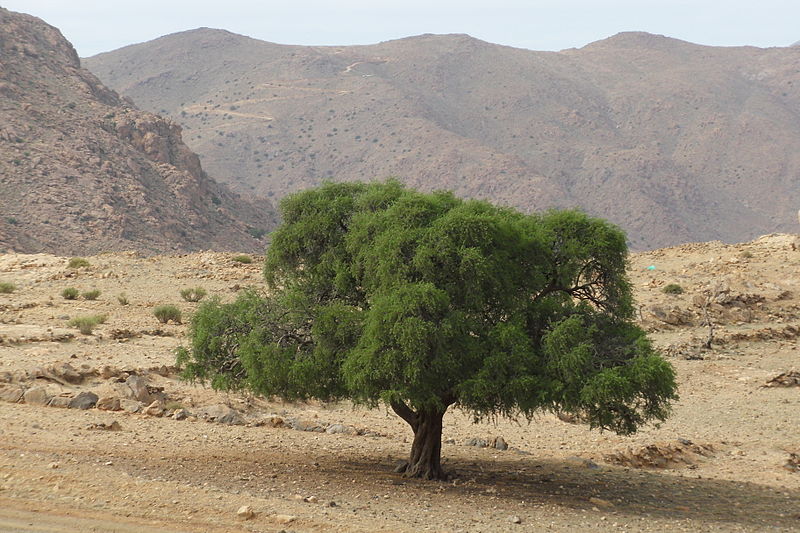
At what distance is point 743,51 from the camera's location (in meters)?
186

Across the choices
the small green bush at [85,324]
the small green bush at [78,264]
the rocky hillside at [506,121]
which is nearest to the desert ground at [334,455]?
the small green bush at [85,324]

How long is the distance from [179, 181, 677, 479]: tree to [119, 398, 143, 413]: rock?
3026mm

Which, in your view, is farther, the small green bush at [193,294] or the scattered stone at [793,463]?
the small green bush at [193,294]

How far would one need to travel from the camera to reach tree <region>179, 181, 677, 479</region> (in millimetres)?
13789

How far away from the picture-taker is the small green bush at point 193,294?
37.6m

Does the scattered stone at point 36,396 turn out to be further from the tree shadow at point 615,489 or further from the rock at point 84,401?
the tree shadow at point 615,489

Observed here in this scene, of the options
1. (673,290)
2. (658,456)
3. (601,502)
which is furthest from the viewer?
(673,290)

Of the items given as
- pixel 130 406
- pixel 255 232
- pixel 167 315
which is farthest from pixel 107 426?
pixel 255 232

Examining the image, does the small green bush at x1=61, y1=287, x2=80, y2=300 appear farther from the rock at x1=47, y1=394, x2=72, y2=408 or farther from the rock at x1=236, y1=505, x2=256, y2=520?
the rock at x1=236, y1=505, x2=256, y2=520

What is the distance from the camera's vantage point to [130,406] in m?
18.9

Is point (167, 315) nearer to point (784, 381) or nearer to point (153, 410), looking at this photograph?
point (153, 410)

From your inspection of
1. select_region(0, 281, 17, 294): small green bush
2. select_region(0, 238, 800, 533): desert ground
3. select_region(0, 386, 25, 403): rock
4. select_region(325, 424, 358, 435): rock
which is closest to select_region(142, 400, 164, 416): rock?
select_region(0, 238, 800, 533): desert ground

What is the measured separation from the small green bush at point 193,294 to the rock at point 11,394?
19.0 m

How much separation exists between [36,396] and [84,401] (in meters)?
0.97
